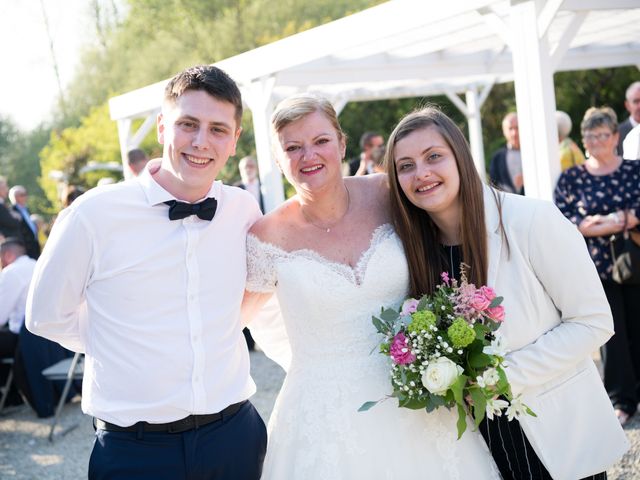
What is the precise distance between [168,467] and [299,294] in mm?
897

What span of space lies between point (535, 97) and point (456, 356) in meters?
3.44

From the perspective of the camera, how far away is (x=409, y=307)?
280cm

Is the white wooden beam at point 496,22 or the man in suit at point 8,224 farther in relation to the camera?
the man in suit at point 8,224

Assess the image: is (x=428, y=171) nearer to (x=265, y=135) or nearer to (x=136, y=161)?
(x=265, y=135)

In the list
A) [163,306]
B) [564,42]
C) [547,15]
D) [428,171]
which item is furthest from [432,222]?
[564,42]

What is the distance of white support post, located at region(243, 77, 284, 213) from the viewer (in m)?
8.41

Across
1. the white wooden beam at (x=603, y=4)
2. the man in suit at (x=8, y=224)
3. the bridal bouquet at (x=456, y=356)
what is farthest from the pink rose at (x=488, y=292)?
the man in suit at (x=8, y=224)

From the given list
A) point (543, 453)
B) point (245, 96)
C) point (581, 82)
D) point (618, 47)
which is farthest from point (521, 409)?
point (581, 82)

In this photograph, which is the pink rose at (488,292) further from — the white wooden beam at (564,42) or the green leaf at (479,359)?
the white wooden beam at (564,42)

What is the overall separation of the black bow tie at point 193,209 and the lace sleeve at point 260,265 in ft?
1.07

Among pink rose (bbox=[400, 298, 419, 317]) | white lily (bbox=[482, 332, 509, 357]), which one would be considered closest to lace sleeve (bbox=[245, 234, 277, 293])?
pink rose (bbox=[400, 298, 419, 317])

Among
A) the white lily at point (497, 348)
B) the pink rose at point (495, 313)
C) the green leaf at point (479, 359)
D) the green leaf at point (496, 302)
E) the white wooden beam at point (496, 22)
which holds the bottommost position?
the green leaf at point (479, 359)

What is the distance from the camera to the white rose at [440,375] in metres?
2.54

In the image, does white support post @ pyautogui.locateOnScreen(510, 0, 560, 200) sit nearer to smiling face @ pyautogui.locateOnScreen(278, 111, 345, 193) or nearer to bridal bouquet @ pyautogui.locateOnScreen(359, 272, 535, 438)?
smiling face @ pyautogui.locateOnScreen(278, 111, 345, 193)
